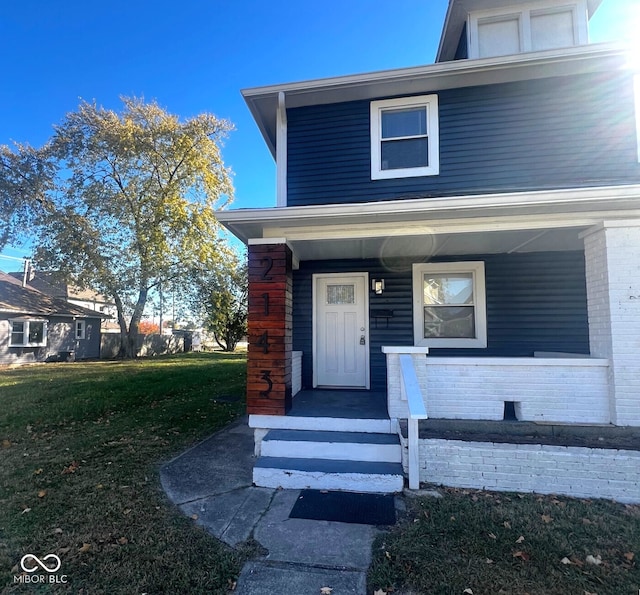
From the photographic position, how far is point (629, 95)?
5.48m

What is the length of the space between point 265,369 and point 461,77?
5166 mm

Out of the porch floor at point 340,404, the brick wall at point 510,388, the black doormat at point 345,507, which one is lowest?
the black doormat at point 345,507

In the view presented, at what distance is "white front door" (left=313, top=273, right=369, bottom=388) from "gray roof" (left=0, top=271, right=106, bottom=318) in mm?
17078

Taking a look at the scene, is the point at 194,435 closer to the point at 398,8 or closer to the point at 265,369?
the point at 265,369

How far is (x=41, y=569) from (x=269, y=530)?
1.50 meters

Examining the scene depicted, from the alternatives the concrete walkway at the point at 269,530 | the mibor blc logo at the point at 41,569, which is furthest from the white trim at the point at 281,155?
the mibor blc logo at the point at 41,569

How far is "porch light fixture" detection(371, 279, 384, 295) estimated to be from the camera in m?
6.26

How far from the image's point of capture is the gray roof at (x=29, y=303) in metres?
17.3

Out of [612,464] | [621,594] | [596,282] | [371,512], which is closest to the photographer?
[621,594]

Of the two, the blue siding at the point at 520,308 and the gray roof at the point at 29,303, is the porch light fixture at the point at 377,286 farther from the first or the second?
the gray roof at the point at 29,303

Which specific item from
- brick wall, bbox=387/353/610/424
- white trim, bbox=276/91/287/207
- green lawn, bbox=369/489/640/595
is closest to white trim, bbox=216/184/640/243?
white trim, bbox=276/91/287/207

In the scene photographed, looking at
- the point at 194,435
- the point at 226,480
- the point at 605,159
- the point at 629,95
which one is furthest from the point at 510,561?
the point at 629,95

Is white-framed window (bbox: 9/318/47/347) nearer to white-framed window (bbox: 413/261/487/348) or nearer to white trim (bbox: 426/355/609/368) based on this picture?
white-framed window (bbox: 413/261/487/348)

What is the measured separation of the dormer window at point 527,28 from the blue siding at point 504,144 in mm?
1178
